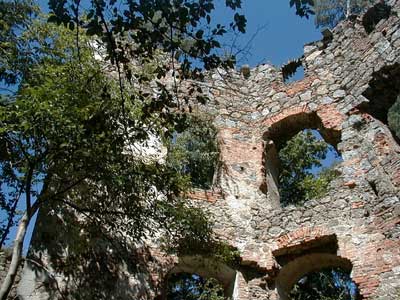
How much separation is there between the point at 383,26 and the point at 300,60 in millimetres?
2191

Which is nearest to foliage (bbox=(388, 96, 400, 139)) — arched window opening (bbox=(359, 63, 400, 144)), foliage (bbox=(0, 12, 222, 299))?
arched window opening (bbox=(359, 63, 400, 144))

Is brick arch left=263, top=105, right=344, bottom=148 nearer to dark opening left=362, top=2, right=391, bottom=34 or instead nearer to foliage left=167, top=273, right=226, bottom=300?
dark opening left=362, top=2, right=391, bottom=34

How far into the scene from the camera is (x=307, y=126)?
1111cm

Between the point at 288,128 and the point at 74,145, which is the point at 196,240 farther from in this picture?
the point at 288,128

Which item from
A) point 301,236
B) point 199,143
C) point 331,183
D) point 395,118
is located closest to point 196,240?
point 301,236

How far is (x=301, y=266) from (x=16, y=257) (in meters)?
5.62

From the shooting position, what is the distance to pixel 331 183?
30.8 feet

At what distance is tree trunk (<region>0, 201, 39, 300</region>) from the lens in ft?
17.8

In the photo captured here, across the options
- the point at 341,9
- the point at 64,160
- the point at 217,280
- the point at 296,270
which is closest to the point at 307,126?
the point at 296,270

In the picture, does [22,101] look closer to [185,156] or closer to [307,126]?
[185,156]

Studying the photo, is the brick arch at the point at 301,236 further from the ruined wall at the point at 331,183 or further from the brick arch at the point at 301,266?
the brick arch at the point at 301,266

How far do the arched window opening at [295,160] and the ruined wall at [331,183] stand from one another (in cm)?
5

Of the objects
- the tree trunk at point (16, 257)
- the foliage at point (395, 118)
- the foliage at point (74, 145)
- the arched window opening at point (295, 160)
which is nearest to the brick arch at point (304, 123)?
the arched window opening at point (295, 160)

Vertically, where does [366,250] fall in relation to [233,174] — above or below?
below
